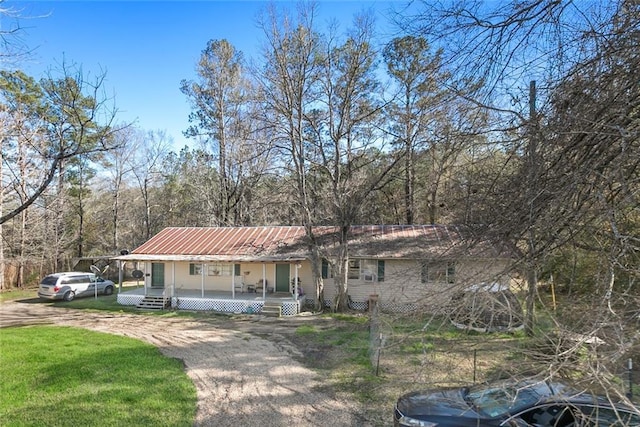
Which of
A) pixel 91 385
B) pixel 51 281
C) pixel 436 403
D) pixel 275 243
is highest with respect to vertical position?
pixel 275 243

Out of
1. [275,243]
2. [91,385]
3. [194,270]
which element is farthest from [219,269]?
[91,385]

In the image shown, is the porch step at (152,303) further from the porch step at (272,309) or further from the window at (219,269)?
the porch step at (272,309)

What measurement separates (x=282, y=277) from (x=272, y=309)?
3107 mm

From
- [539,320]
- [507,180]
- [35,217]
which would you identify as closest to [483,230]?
[507,180]

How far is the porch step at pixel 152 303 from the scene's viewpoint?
1936 cm

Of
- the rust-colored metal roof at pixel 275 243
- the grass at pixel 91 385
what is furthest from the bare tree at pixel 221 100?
the grass at pixel 91 385

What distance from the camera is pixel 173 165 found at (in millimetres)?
33688

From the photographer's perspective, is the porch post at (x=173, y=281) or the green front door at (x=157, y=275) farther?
the green front door at (x=157, y=275)

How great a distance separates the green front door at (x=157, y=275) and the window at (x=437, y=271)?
21.7m

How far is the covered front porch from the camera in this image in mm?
18188

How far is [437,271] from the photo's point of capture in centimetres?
317

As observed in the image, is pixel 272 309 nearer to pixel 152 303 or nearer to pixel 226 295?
pixel 226 295

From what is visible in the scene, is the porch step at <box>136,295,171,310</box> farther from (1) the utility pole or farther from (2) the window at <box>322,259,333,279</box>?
(1) the utility pole

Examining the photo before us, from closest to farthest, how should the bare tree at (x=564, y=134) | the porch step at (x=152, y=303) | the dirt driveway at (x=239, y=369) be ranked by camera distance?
1. the bare tree at (x=564, y=134)
2. the dirt driveway at (x=239, y=369)
3. the porch step at (x=152, y=303)
